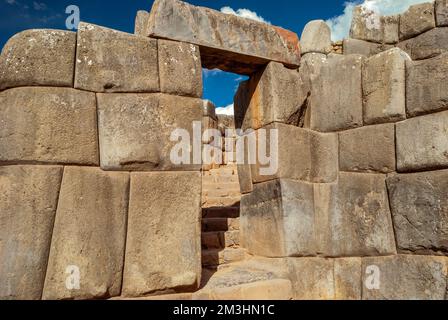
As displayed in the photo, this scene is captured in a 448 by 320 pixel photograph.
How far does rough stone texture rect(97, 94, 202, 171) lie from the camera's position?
3.81 meters

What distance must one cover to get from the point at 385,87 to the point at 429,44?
3.68m

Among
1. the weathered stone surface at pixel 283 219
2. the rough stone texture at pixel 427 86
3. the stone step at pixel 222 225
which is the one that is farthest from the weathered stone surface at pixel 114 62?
the rough stone texture at pixel 427 86

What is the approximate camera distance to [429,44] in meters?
7.57

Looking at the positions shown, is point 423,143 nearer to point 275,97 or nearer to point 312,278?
point 275,97

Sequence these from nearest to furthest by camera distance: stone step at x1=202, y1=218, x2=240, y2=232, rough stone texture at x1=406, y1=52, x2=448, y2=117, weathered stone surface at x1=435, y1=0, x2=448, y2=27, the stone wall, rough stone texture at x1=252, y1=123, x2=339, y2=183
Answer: the stone wall → rough stone texture at x1=406, y1=52, x2=448, y2=117 → rough stone texture at x1=252, y1=123, x2=339, y2=183 → stone step at x1=202, y1=218, x2=240, y2=232 → weathered stone surface at x1=435, y1=0, x2=448, y2=27

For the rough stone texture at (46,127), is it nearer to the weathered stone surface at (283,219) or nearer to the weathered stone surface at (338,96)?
the weathered stone surface at (283,219)

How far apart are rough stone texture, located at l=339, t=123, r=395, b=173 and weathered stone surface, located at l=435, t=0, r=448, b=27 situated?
3.96m

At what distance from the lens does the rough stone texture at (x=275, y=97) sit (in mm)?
4914

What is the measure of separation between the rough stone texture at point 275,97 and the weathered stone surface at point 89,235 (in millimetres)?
1983

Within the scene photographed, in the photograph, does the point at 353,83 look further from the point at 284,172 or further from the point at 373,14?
the point at 373,14

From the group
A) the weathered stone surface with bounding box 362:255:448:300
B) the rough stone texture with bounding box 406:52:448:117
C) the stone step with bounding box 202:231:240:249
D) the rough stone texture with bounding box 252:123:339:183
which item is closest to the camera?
the weathered stone surface with bounding box 362:255:448:300

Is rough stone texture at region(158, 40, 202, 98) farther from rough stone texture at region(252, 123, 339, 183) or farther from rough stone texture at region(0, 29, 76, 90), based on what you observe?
rough stone texture at region(252, 123, 339, 183)

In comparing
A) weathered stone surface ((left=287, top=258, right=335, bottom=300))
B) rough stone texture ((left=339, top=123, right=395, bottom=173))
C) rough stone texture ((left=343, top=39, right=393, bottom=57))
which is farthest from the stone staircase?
rough stone texture ((left=343, top=39, right=393, bottom=57))

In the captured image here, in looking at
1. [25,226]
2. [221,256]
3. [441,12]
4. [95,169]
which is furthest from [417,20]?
[25,226]
